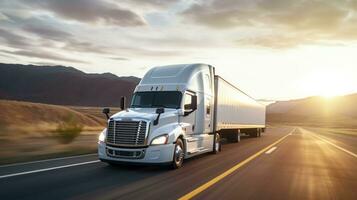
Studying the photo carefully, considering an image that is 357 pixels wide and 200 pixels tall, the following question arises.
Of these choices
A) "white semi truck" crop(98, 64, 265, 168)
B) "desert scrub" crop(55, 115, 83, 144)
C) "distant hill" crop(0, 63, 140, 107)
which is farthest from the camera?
"distant hill" crop(0, 63, 140, 107)

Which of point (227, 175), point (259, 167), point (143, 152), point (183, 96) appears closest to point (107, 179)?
point (143, 152)

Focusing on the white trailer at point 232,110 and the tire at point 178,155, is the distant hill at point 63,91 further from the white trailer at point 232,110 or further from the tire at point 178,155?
the tire at point 178,155

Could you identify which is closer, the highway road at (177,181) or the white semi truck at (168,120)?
the highway road at (177,181)

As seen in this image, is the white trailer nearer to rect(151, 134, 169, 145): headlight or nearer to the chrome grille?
rect(151, 134, 169, 145): headlight

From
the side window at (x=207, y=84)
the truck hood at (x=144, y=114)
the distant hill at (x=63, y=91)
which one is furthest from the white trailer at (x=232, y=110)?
the distant hill at (x=63, y=91)

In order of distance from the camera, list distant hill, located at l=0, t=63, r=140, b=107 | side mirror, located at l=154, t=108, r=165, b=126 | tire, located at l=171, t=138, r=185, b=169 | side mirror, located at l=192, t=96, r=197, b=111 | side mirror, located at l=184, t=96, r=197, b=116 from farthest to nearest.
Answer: distant hill, located at l=0, t=63, r=140, b=107, side mirror, located at l=192, t=96, r=197, b=111, side mirror, located at l=184, t=96, r=197, b=116, tire, located at l=171, t=138, r=185, b=169, side mirror, located at l=154, t=108, r=165, b=126

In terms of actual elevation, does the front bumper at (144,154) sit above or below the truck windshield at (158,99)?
below

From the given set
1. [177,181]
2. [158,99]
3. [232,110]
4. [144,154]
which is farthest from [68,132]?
[177,181]

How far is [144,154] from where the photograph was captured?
477 inches

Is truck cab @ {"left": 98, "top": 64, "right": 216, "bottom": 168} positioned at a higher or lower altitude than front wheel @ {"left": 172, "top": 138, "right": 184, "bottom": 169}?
higher

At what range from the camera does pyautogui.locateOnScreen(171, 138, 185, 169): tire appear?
12653 millimetres

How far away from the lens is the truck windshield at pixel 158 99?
13.9 metres

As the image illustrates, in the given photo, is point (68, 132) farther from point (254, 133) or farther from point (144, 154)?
point (254, 133)

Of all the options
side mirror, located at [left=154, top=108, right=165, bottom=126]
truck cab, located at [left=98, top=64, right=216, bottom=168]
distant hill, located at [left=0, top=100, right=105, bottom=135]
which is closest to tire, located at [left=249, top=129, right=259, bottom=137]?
truck cab, located at [left=98, top=64, right=216, bottom=168]
